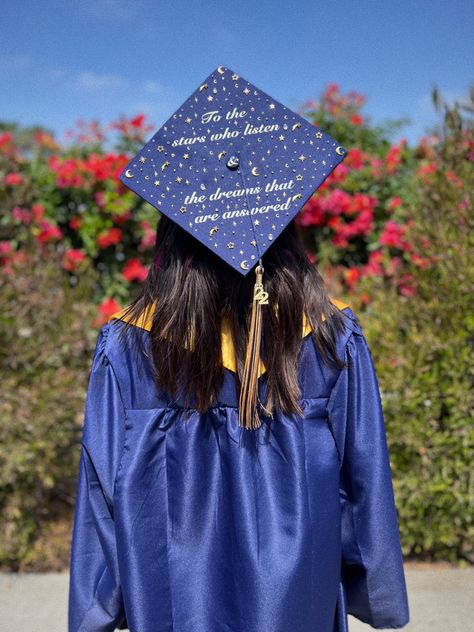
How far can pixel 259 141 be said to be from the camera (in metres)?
1.40

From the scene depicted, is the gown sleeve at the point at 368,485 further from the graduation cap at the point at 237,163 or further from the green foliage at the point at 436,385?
the green foliage at the point at 436,385

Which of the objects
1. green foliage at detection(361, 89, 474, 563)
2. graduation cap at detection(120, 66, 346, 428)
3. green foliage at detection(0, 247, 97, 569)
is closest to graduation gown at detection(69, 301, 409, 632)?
graduation cap at detection(120, 66, 346, 428)

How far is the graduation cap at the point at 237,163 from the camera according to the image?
1378 mm

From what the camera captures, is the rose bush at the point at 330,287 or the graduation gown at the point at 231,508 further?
the rose bush at the point at 330,287

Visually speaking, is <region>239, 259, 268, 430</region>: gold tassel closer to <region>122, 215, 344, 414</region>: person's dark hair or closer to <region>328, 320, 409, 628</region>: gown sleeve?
<region>122, 215, 344, 414</region>: person's dark hair

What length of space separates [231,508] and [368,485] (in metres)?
0.35

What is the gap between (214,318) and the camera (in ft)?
4.59

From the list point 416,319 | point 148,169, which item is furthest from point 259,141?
point 416,319

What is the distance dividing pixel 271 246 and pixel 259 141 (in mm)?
247

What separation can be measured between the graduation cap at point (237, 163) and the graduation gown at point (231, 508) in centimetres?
16

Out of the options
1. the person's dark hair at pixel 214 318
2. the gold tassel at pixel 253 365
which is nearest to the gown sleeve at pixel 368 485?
the person's dark hair at pixel 214 318

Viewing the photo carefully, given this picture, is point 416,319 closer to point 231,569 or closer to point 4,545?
point 231,569

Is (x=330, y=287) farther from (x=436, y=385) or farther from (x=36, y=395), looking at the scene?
(x=36, y=395)

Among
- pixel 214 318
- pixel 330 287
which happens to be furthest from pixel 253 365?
pixel 330 287
